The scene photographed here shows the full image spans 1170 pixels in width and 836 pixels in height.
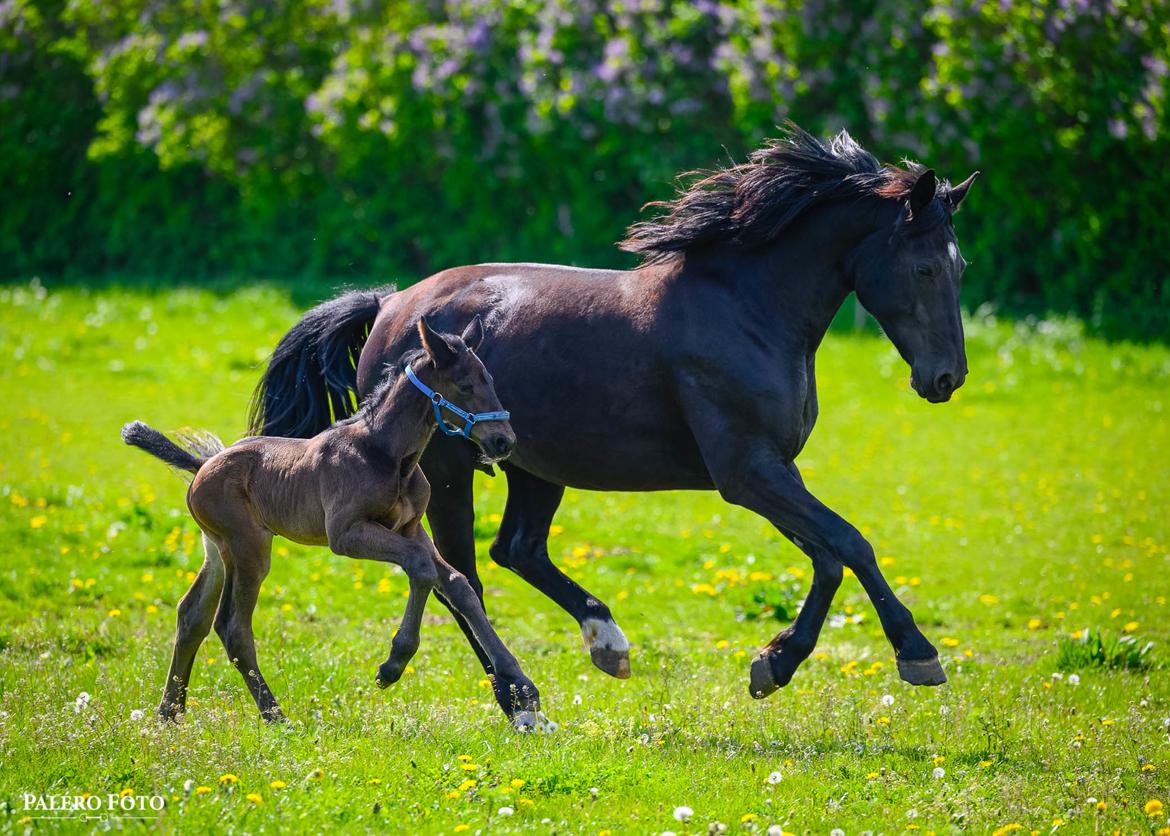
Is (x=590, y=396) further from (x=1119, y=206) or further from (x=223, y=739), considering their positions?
(x=1119, y=206)

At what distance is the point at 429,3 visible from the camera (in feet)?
75.0

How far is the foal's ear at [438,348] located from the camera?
242 inches

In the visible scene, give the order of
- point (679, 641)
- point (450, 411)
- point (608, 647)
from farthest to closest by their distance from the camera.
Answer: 1. point (679, 641)
2. point (608, 647)
3. point (450, 411)

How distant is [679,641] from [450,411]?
3828 millimetres

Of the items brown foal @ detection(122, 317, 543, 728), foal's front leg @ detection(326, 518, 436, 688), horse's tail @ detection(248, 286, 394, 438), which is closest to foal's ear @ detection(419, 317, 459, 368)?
brown foal @ detection(122, 317, 543, 728)

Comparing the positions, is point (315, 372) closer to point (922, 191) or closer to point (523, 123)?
point (922, 191)

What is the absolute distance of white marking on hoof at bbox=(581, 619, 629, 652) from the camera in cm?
722

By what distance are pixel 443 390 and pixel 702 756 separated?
1851 millimetres

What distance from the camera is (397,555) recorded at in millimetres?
6250

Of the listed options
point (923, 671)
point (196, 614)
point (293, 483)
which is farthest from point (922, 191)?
point (196, 614)

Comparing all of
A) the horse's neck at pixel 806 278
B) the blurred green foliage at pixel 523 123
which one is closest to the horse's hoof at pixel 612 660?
the horse's neck at pixel 806 278

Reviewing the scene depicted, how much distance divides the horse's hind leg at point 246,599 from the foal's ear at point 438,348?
125 cm

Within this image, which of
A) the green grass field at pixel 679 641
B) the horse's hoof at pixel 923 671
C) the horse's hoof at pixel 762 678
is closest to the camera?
the green grass field at pixel 679 641

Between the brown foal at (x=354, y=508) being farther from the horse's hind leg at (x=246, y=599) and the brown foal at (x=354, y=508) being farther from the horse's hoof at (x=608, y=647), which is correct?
the horse's hoof at (x=608, y=647)
